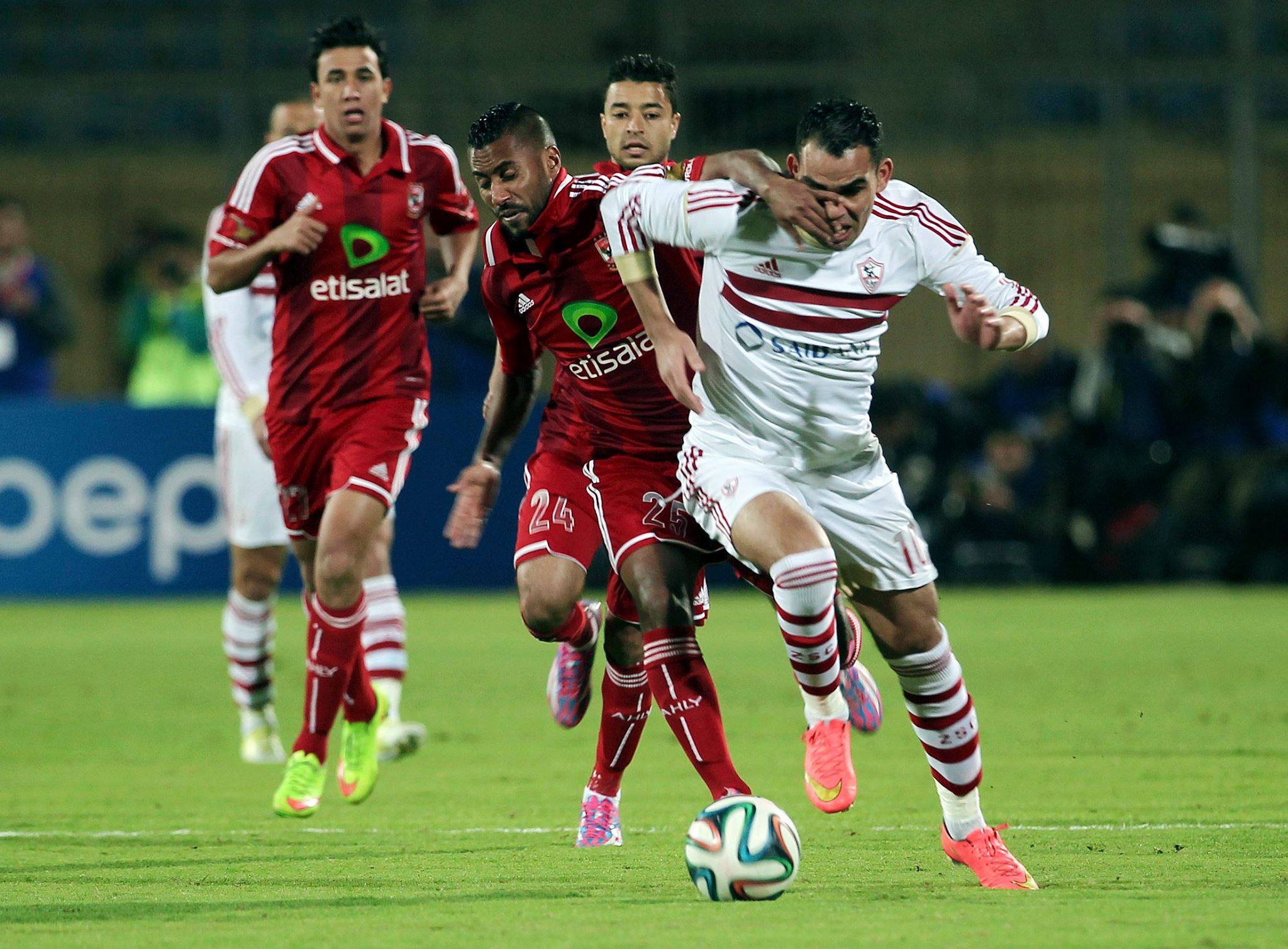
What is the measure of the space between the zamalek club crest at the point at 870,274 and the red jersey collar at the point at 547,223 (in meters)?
1.04

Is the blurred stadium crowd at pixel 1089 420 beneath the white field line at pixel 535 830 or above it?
beneath

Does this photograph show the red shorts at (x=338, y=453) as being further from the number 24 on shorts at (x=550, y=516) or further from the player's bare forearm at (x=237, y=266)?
the number 24 on shorts at (x=550, y=516)

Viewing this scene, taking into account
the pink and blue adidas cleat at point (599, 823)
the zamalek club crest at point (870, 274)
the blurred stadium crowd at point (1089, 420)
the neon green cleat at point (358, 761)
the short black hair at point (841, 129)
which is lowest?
the blurred stadium crowd at point (1089, 420)

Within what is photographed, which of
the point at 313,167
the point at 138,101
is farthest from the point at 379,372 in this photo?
the point at 138,101

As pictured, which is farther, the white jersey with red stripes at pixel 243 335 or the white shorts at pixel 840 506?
the white jersey with red stripes at pixel 243 335

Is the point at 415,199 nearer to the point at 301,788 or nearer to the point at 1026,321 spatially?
the point at 301,788

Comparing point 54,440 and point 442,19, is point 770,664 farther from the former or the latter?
point 442,19

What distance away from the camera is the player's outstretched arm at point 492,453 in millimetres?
6434

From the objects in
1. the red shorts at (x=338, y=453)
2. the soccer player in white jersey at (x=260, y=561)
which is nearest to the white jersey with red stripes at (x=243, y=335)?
the soccer player in white jersey at (x=260, y=561)

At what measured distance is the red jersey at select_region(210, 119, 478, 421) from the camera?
22.9ft

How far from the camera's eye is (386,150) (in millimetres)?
7207

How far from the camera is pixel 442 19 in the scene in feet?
70.3

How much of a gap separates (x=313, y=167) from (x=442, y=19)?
14.9m

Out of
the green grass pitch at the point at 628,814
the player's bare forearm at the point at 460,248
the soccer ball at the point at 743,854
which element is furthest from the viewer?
the player's bare forearm at the point at 460,248
